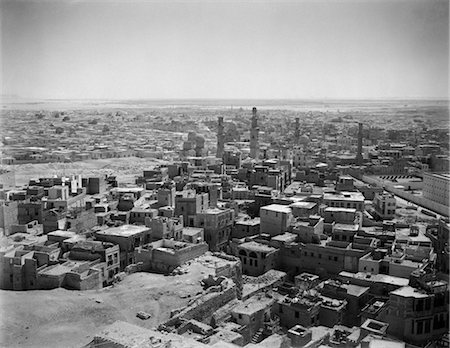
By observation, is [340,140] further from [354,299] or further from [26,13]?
[26,13]

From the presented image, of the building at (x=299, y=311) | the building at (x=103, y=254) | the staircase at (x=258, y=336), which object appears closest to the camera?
the staircase at (x=258, y=336)

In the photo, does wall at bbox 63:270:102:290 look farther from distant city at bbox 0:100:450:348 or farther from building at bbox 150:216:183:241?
building at bbox 150:216:183:241

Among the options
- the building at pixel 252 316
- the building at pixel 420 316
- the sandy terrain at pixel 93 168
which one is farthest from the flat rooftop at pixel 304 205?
the sandy terrain at pixel 93 168

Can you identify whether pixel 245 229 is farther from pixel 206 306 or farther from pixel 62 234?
pixel 206 306

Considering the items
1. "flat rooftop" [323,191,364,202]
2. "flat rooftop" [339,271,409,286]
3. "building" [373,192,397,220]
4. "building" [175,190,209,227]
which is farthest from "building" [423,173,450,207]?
"building" [175,190,209,227]

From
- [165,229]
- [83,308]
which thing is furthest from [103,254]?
[83,308]

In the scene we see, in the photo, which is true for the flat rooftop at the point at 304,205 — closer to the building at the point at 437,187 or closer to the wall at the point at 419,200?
the wall at the point at 419,200

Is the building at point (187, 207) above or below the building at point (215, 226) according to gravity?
above
